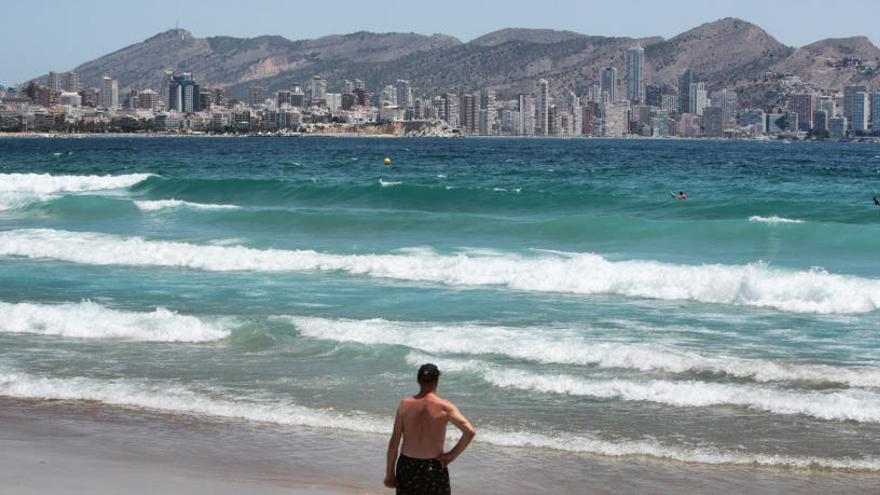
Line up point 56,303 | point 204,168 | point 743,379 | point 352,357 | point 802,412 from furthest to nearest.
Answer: point 204,168 < point 56,303 < point 352,357 < point 743,379 < point 802,412

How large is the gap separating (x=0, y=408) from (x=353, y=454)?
4.69 metres

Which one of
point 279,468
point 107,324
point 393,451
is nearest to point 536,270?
point 107,324

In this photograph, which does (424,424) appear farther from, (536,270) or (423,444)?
(536,270)

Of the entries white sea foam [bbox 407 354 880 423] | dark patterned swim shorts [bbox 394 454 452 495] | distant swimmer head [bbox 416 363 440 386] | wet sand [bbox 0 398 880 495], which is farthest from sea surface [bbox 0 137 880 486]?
distant swimmer head [bbox 416 363 440 386]

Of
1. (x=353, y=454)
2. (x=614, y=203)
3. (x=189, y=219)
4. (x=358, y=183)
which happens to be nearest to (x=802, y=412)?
(x=353, y=454)

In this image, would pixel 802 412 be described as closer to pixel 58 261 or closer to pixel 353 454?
pixel 353 454

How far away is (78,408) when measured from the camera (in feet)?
43.0

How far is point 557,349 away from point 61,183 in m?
44.4

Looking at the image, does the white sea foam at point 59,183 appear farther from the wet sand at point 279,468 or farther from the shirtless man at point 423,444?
the shirtless man at point 423,444

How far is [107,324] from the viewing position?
1762cm

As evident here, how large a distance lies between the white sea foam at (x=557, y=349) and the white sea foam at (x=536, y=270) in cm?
538

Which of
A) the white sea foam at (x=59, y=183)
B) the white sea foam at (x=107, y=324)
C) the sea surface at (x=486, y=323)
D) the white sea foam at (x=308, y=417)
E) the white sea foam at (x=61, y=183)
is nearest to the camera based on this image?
the white sea foam at (x=308, y=417)

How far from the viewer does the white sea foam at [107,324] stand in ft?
56.1

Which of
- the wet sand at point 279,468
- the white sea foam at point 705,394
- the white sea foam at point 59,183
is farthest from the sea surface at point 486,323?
the white sea foam at point 59,183
